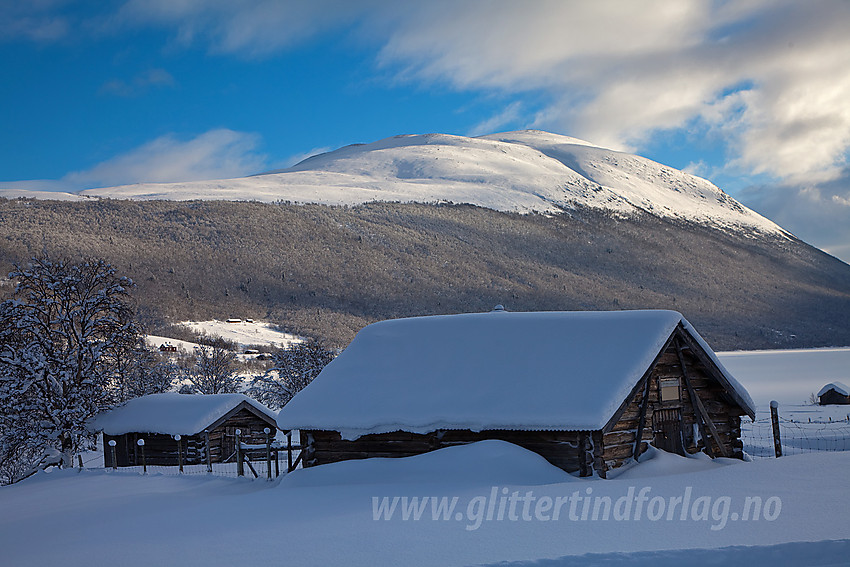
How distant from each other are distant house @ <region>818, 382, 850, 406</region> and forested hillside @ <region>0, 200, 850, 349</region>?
4752 centimetres

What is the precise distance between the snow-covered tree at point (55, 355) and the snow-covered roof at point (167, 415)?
72 cm

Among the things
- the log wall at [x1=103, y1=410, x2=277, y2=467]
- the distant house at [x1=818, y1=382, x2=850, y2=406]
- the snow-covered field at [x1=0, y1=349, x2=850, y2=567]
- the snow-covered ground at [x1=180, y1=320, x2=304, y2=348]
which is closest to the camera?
the snow-covered field at [x1=0, y1=349, x2=850, y2=567]

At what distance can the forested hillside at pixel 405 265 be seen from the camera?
301 feet

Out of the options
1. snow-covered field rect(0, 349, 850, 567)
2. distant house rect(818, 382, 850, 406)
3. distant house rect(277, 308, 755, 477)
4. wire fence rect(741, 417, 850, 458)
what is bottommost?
wire fence rect(741, 417, 850, 458)

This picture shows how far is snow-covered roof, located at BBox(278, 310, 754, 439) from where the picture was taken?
44.8 ft

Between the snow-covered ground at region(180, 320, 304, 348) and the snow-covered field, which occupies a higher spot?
the snow-covered ground at region(180, 320, 304, 348)

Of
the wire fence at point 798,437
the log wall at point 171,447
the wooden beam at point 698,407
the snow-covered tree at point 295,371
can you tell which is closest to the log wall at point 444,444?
the wooden beam at point 698,407

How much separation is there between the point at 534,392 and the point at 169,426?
58.5ft

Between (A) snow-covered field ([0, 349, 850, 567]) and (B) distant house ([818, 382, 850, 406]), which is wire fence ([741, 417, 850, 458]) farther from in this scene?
(A) snow-covered field ([0, 349, 850, 567])

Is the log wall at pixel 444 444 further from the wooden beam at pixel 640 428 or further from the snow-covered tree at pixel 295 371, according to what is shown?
the snow-covered tree at pixel 295 371

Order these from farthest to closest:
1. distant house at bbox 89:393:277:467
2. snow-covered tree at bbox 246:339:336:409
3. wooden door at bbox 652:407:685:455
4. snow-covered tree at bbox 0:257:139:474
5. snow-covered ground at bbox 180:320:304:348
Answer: snow-covered ground at bbox 180:320:304:348
snow-covered tree at bbox 246:339:336:409
distant house at bbox 89:393:277:467
snow-covered tree at bbox 0:257:139:474
wooden door at bbox 652:407:685:455

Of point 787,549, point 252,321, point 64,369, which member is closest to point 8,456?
point 64,369

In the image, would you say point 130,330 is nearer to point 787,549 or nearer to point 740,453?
point 740,453

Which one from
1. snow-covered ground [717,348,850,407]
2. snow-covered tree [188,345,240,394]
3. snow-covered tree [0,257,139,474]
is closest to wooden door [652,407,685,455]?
snow-covered tree [0,257,139,474]
